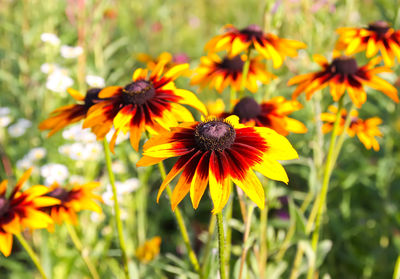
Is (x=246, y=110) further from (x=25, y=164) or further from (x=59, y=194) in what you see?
(x=25, y=164)

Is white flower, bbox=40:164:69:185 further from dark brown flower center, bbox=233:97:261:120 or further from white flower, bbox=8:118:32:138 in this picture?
dark brown flower center, bbox=233:97:261:120

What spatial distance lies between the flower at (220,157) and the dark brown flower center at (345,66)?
1.71 feet

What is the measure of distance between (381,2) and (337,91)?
0.79 m

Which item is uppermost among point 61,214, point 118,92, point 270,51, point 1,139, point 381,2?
point 381,2

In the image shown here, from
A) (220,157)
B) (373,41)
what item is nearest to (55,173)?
(220,157)

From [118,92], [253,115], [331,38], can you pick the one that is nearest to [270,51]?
[253,115]

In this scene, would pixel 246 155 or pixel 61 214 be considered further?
pixel 61 214

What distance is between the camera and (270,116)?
118cm

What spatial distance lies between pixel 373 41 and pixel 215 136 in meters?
0.72

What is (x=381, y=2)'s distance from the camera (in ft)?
5.28

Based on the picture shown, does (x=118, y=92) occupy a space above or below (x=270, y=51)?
below

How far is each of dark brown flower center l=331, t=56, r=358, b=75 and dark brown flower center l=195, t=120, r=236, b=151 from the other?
581mm

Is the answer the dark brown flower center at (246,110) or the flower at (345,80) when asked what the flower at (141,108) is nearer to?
the dark brown flower center at (246,110)

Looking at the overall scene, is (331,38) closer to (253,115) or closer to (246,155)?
(253,115)
